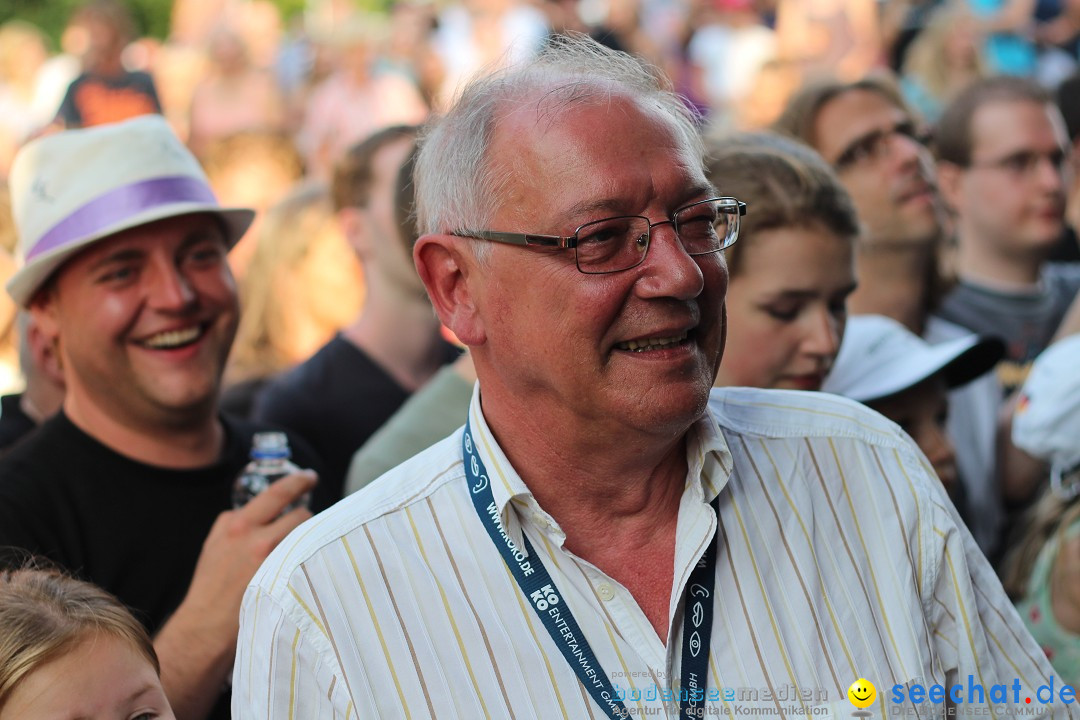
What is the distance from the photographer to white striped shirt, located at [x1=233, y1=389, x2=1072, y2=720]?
6.97ft

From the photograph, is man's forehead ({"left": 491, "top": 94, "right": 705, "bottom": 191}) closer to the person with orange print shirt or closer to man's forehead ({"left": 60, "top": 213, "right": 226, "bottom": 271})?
man's forehead ({"left": 60, "top": 213, "right": 226, "bottom": 271})

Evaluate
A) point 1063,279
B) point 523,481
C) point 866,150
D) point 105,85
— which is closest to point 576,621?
point 523,481

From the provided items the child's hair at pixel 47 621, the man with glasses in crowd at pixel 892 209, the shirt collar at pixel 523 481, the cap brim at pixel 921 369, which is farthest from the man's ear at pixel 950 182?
the child's hair at pixel 47 621

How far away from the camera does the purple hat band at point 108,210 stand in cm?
323

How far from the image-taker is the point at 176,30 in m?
15.3

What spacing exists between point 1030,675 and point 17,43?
14640 millimetres

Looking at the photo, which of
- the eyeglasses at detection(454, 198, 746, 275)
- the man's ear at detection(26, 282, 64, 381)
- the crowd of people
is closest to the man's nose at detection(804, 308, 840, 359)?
the crowd of people

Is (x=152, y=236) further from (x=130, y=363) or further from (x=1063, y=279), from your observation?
(x=1063, y=279)

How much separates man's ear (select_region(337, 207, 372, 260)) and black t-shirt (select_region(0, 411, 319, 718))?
2.06 m

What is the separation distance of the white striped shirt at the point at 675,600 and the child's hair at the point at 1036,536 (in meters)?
1.11

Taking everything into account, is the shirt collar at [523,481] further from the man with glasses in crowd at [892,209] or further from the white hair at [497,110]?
the man with glasses in crowd at [892,209]

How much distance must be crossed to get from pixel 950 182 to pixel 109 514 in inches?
161

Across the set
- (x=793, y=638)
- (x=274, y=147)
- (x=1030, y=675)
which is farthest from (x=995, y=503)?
(x=274, y=147)

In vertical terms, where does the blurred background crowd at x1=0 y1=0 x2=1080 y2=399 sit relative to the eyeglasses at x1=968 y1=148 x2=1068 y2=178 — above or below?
above
